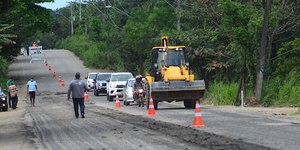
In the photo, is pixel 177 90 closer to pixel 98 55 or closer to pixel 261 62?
pixel 261 62

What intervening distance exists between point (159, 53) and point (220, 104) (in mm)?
5484

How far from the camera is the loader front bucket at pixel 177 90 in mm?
26703

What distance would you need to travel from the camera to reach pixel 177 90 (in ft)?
87.9

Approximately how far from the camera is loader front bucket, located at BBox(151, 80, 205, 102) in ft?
87.6

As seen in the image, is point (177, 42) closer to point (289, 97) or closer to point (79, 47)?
point (289, 97)

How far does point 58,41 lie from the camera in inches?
Answer: 5497

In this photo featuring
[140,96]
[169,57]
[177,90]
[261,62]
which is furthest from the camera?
[140,96]

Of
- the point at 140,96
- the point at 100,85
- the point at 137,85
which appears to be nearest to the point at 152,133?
the point at 140,96

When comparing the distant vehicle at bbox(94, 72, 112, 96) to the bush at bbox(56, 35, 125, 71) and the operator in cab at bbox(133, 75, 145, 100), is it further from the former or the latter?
the bush at bbox(56, 35, 125, 71)

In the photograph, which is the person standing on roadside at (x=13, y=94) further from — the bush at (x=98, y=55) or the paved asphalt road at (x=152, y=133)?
the bush at (x=98, y=55)

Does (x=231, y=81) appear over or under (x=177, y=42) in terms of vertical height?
under

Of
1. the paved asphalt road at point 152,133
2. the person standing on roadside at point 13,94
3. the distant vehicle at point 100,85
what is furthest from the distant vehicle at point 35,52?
the paved asphalt road at point 152,133

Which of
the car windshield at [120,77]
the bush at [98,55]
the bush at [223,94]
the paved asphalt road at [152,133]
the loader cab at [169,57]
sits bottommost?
the paved asphalt road at [152,133]

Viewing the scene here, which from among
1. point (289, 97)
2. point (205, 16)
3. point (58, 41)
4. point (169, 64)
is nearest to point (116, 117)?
point (169, 64)
